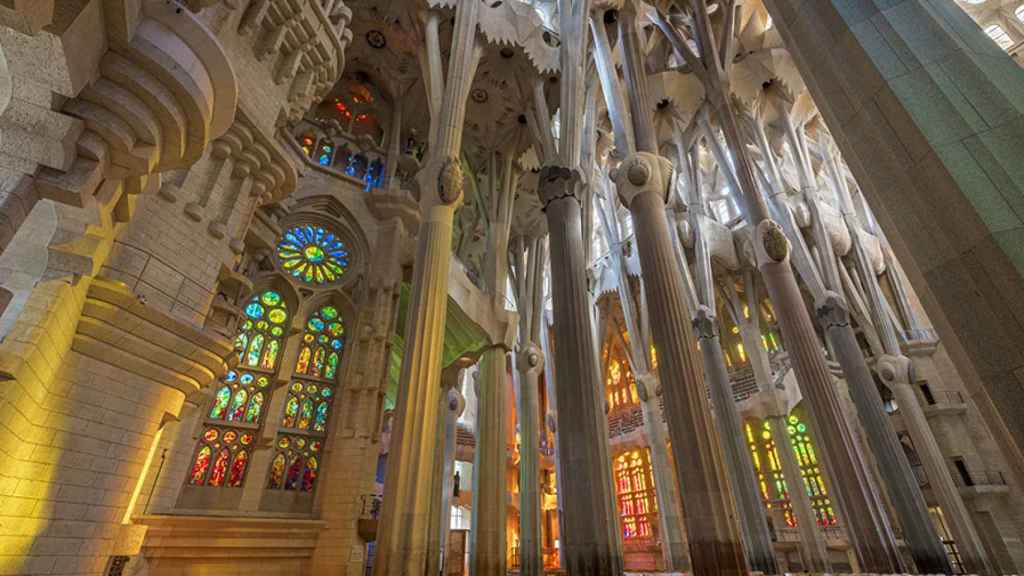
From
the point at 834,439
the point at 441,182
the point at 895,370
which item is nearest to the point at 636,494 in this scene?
the point at 895,370

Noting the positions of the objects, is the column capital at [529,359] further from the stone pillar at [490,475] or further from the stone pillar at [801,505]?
the stone pillar at [801,505]

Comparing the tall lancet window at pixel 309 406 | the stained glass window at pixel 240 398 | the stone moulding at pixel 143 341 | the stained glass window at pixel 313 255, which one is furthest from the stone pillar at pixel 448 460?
the stone moulding at pixel 143 341

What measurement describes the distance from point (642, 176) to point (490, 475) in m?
7.24

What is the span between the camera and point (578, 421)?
6688 mm

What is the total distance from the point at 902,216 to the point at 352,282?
36.6 ft

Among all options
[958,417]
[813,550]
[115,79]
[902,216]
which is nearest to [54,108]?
[115,79]

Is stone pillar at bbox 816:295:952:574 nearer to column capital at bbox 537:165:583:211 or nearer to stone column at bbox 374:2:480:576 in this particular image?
column capital at bbox 537:165:583:211

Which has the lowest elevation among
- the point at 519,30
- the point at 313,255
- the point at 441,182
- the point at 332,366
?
the point at 332,366

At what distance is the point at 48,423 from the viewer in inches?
131

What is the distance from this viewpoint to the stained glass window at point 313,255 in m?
11.2

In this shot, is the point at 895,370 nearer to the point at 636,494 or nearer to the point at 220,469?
the point at 636,494

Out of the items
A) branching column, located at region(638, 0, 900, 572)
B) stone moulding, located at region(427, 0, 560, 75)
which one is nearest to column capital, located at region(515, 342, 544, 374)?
branching column, located at region(638, 0, 900, 572)

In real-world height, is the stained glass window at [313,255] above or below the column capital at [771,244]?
above

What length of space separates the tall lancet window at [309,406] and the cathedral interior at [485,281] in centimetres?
7
